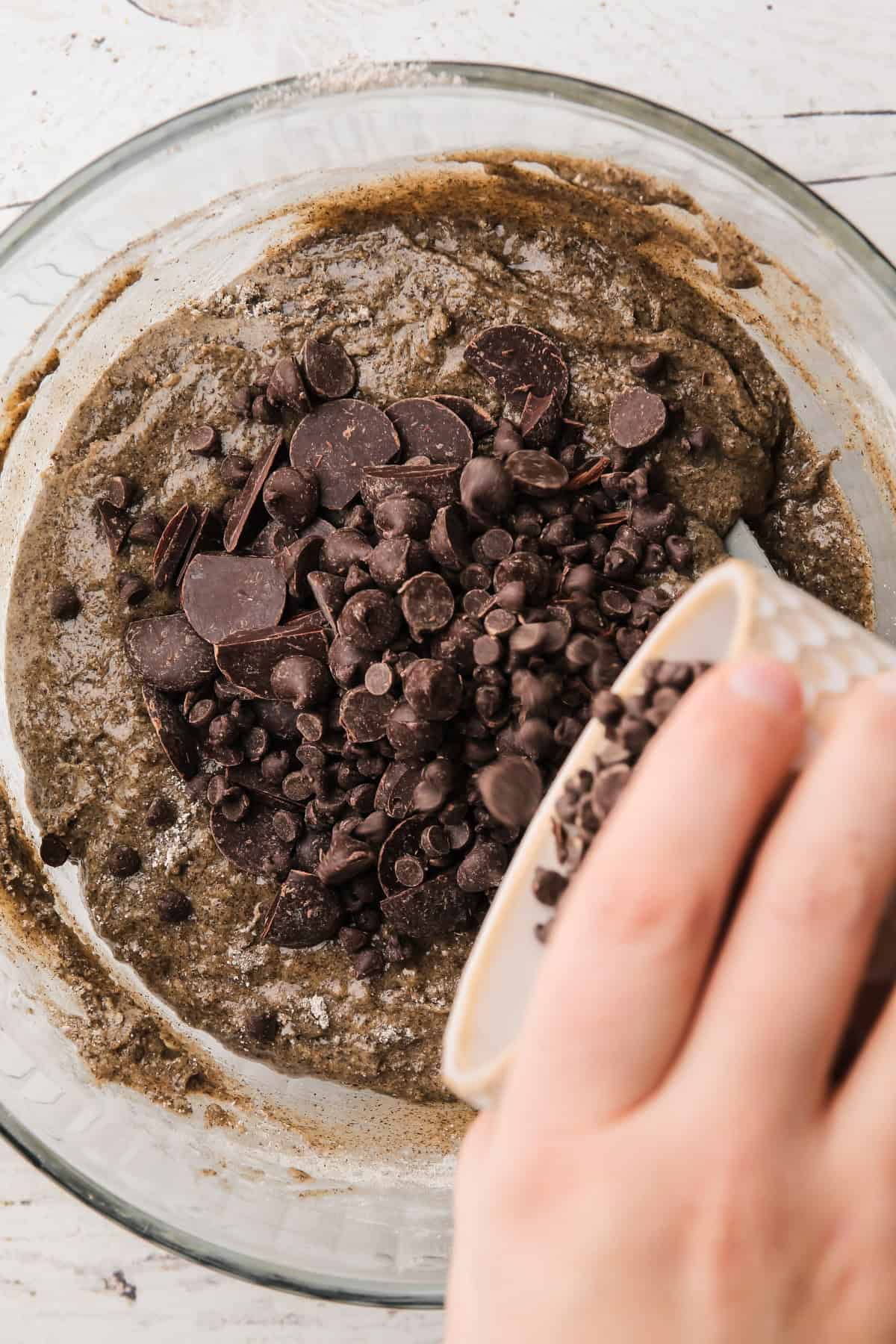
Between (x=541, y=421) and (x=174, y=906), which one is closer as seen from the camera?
(x=541, y=421)

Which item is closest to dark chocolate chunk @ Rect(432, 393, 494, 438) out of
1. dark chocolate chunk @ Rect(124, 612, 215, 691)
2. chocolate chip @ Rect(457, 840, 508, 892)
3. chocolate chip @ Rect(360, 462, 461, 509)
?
chocolate chip @ Rect(360, 462, 461, 509)

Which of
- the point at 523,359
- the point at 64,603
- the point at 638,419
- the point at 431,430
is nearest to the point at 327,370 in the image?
the point at 431,430

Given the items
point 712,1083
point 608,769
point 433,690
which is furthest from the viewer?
point 433,690

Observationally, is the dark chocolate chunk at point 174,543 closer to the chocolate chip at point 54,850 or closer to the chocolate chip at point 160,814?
the chocolate chip at point 160,814

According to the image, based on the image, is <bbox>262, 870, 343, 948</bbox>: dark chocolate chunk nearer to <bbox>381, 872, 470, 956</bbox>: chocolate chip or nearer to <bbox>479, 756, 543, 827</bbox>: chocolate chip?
<bbox>381, 872, 470, 956</bbox>: chocolate chip

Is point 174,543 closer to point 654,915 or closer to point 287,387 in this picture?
point 287,387

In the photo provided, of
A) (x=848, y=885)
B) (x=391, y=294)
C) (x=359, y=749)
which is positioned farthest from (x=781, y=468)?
(x=848, y=885)
